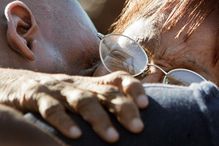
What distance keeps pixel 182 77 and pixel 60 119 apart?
73 centimetres

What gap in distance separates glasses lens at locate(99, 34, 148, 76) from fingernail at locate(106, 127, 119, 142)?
79 cm

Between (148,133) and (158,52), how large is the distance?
85 centimetres

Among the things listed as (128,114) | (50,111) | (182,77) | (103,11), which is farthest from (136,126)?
(103,11)

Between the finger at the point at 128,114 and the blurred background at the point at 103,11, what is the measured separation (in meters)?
1.97

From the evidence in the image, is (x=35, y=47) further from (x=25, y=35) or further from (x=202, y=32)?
(x=202, y=32)

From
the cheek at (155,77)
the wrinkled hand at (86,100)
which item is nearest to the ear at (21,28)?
Result: the cheek at (155,77)

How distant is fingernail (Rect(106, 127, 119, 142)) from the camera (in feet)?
2.93

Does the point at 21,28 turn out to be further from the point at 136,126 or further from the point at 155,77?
the point at 136,126

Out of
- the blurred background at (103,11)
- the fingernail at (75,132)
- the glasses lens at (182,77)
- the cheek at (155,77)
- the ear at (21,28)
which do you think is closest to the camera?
the fingernail at (75,132)

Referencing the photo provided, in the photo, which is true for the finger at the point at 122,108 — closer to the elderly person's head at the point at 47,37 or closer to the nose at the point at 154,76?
the elderly person's head at the point at 47,37

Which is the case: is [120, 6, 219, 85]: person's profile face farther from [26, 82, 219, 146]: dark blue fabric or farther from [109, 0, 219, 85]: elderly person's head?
[26, 82, 219, 146]: dark blue fabric

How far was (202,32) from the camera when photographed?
68.3 inches

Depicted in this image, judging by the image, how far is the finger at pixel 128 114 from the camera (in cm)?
91

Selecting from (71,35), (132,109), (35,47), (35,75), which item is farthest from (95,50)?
(132,109)
